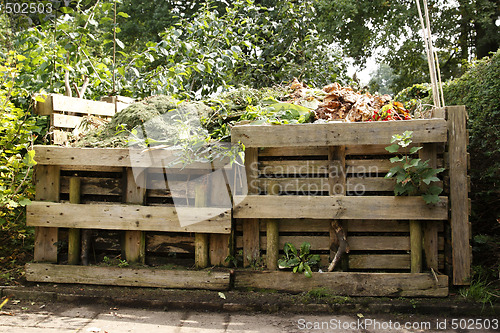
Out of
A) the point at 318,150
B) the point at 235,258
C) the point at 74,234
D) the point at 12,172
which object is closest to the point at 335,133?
the point at 318,150

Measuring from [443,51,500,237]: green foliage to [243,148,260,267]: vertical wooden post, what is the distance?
7.03ft

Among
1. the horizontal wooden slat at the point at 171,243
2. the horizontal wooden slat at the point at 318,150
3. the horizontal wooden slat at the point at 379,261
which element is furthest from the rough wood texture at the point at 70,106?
the horizontal wooden slat at the point at 379,261

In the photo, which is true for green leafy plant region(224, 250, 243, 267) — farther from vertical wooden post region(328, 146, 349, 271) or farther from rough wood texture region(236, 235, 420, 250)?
vertical wooden post region(328, 146, 349, 271)

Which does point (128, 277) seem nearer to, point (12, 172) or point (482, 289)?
point (12, 172)

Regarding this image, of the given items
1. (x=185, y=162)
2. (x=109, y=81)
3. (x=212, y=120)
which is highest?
(x=109, y=81)

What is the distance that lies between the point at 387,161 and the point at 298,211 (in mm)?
872

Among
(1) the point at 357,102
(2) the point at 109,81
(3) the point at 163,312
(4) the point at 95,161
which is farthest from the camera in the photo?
(2) the point at 109,81

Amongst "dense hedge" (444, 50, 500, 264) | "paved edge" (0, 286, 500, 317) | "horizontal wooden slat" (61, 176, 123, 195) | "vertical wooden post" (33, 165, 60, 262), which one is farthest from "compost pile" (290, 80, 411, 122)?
"vertical wooden post" (33, 165, 60, 262)

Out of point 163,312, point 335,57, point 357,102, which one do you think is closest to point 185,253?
point 163,312

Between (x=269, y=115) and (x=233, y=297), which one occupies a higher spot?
(x=269, y=115)

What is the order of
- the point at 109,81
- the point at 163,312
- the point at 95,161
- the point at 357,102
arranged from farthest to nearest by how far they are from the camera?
the point at 109,81 → the point at 357,102 → the point at 95,161 → the point at 163,312

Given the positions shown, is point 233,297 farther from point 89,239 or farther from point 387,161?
point 387,161

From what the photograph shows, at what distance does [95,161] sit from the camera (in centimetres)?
353

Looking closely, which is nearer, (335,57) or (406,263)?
(406,263)
